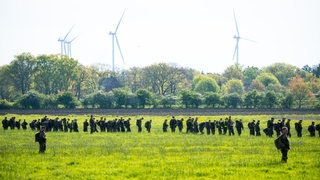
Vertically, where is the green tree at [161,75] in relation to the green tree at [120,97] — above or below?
above

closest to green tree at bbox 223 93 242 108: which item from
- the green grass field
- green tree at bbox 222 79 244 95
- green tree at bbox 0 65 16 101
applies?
green tree at bbox 222 79 244 95

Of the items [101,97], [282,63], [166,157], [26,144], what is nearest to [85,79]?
[101,97]

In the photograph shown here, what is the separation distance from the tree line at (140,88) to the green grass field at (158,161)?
208 feet

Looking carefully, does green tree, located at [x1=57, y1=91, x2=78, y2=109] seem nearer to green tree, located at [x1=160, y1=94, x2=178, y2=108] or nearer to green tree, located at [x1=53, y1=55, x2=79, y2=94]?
green tree, located at [x1=160, y1=94, x2=178, y2=108]

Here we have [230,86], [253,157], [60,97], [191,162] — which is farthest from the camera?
[230,86]

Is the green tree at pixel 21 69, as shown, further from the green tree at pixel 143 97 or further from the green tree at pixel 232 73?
the green tree at pixel 232 73

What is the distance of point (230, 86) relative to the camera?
419ft

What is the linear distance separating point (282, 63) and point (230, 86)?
4814cm

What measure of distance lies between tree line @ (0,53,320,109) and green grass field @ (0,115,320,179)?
63.5 meters

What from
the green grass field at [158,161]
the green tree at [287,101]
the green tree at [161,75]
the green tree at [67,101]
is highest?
the green tree at [161,75]

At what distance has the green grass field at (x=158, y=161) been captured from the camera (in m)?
18.7

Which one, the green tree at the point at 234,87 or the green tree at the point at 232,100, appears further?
the green tree at the point at 234,87

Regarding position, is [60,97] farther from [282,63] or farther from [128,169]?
[282,63]

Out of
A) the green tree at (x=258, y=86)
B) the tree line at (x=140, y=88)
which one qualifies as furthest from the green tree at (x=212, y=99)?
the green tree at (x=258, y=86)
